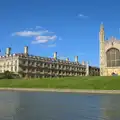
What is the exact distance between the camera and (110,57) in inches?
4323

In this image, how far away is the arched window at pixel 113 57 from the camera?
107m

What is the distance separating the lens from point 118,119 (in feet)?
Answer: 64.8

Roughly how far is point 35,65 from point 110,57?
44782mm

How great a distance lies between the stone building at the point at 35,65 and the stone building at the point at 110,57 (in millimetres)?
40330

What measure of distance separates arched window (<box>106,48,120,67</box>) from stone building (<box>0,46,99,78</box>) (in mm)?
42797

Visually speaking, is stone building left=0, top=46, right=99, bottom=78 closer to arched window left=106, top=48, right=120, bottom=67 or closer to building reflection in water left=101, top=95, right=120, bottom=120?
arched window left=106, top=48, right=120, bottom=67

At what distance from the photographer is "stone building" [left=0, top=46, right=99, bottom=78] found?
134125 millimetres

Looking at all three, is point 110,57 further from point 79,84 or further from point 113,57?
point 79,84

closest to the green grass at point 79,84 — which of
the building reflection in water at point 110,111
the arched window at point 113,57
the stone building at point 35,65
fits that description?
the arched window at point 113,57

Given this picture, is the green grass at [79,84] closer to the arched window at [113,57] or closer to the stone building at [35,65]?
the arched window at [113,57]

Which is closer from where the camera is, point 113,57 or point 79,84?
point 79,84

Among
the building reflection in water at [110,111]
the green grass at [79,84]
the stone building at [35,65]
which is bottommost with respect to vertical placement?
the building reflection in water at [110,111]

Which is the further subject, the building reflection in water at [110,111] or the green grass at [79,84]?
the green grass at [79,84]

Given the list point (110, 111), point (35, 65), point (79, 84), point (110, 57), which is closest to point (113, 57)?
point (110, 57)
